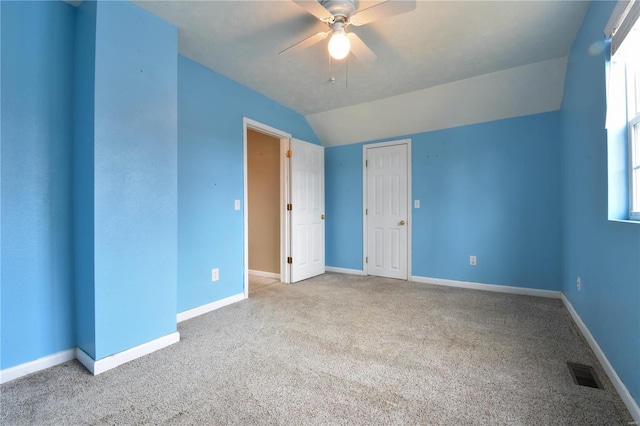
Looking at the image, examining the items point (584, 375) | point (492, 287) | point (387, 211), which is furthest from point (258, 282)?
point (584, 375)

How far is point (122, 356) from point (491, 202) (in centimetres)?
400

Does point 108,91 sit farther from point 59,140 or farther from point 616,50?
point 616,50

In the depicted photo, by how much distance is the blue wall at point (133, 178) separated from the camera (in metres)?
1.83

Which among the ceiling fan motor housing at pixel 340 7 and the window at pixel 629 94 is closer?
the window at pixel 629 94

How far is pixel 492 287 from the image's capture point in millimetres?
3535

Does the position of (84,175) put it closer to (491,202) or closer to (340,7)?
(340,7)

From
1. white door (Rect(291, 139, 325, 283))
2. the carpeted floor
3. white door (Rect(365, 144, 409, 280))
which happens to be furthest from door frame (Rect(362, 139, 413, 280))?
the carpeted floor

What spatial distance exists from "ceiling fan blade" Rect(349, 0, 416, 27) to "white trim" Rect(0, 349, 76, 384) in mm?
2969

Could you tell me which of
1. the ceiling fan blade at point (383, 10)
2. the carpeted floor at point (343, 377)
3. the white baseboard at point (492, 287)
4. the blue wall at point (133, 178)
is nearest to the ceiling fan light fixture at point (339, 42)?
the ceiling fan blade at point (383, 10)

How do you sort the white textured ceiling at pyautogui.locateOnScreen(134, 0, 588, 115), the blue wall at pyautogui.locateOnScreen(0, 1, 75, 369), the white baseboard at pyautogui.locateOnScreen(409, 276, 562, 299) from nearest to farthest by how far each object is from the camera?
the blue wall at pyautogui.locateOnScreen(0, 1, 75, 369), the white textured ceiling at pyautogui.locateOnScreen(134, 0, 588, 115), the white baseboard at pyautogui.locateOnScreen(409, 276, 562, 299)

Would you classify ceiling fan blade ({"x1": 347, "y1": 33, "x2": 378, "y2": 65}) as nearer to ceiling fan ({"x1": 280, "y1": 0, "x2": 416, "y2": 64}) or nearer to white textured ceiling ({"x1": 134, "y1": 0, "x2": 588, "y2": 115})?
ceiling fan ({"x1": 280, "y1": 0, "x2": 416, "y2": 64})

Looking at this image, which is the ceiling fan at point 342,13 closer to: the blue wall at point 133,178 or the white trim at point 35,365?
the blue wall at point 133,178

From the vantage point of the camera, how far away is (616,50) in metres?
1.57

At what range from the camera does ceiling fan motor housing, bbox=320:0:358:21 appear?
1.82 metres
